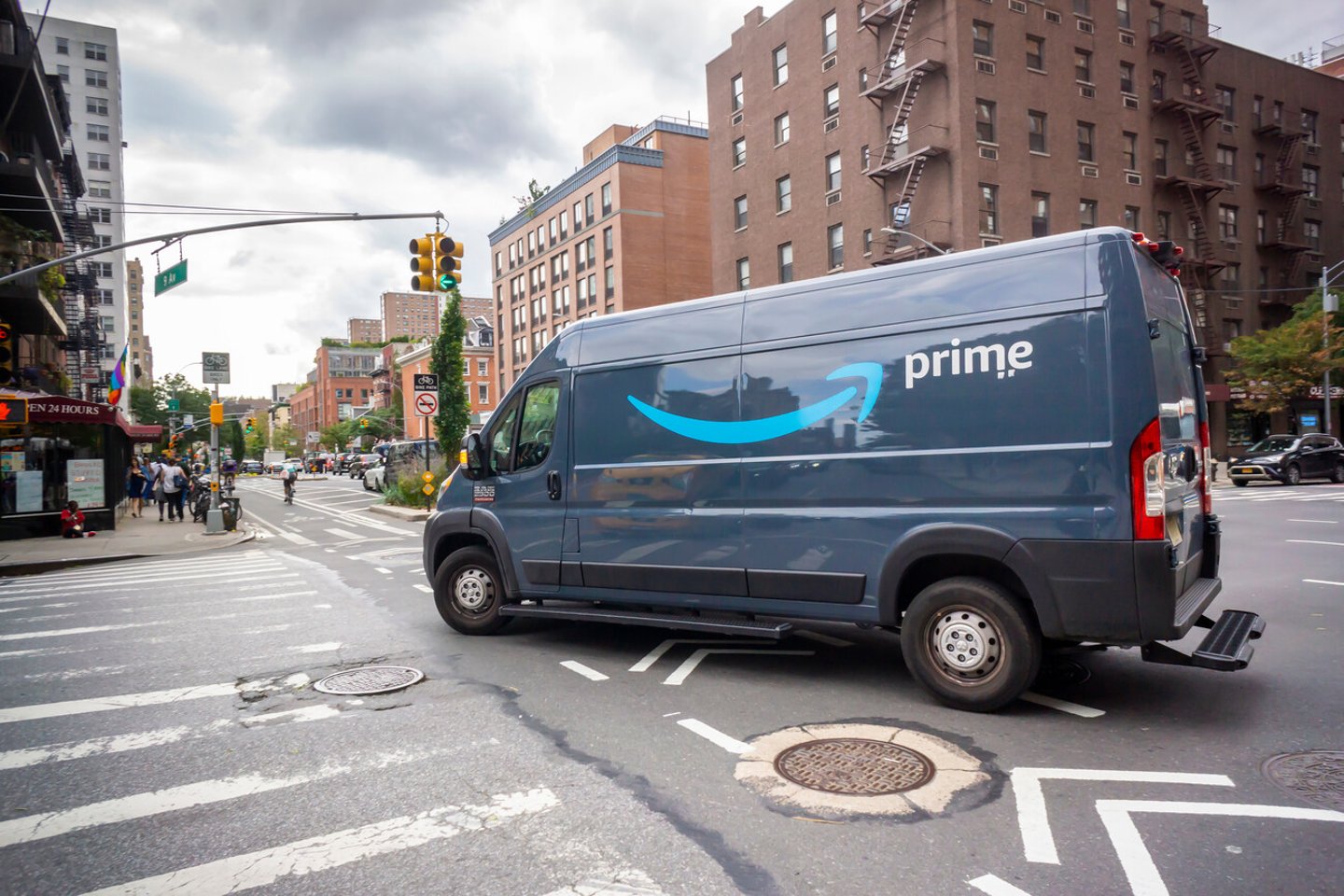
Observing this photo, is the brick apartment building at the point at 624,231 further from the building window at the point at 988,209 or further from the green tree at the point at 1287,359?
the green tree at the point at 1287,359

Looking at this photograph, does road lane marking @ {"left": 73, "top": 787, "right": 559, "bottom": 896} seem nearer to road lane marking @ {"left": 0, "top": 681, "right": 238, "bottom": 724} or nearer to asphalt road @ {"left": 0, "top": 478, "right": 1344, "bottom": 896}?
asphalt road @ {"left": 0, "top": 478, "right": 1344, "bottom": 896}

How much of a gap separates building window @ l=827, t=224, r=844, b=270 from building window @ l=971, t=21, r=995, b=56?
837cm

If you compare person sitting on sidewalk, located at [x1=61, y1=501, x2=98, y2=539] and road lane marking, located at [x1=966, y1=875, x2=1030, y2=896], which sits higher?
person sitting on sidewalk, located at [x1=61, y1=501, x2=98, y2=539]

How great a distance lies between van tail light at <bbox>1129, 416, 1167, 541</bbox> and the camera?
477cm

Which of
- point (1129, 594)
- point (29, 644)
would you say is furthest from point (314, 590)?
point (1129, 594)

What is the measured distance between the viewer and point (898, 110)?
3356 centimetres

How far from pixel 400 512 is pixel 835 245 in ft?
72.1

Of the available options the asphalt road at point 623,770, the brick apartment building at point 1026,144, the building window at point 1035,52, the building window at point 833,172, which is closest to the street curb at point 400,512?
the asphalt road at point 623,770

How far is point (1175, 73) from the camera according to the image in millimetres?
39906

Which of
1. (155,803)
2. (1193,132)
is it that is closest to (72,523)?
(155,803)

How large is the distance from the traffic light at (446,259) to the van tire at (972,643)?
11947mm

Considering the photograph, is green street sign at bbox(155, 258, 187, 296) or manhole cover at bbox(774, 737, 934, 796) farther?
green street sign at bbox(155, 258, 187, 296)

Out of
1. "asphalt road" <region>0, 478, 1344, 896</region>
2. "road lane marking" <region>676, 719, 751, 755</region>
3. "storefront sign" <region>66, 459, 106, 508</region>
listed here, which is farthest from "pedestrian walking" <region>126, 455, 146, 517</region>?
"road lane marking" <region>676, 719, 751, 755</region>

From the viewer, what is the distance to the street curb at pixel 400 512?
24.9 meters
